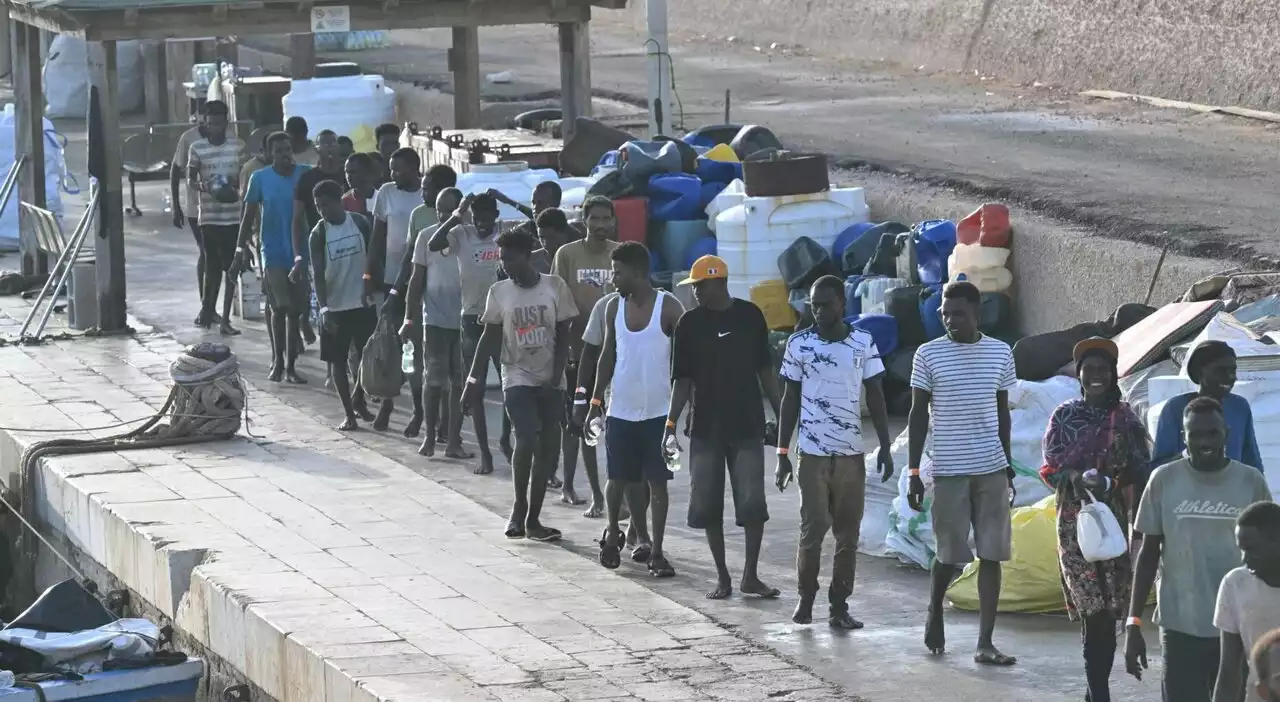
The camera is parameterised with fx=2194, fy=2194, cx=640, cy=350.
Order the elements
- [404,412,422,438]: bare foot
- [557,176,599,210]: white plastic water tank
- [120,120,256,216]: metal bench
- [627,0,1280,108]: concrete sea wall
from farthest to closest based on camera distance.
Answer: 1. [120,120,256,216]: metal bench
2. [627,0,1280,108]: concrete sea wall
3. [557,176,599,210]: white plastic water tank
4. [404,412,422,438]: bare foot

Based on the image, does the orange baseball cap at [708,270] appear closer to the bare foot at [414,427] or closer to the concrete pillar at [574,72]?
the bare foot at [414,427]

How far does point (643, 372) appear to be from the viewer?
9.95 m

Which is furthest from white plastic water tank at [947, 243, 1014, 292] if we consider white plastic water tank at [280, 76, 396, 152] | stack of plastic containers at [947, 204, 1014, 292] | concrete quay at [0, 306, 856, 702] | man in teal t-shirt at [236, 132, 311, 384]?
white plastic water tank at [280, 76, 396, 152]

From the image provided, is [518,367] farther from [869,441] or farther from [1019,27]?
[1019,27]

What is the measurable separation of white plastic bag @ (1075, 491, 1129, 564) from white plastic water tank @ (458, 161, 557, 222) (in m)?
8.10

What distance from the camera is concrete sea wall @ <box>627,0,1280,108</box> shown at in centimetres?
1930

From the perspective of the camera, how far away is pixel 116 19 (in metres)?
16.3

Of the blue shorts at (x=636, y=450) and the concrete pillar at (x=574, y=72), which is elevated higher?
the concrete pillar at (x=574, y=72)

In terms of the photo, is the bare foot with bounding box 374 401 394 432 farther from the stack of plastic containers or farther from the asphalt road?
the asphalt road

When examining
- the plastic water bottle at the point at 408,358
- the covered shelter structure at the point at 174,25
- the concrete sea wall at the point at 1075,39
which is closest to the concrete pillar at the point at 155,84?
the concrete sea wall at the point at 1075,39

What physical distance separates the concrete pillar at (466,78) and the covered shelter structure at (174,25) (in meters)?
2.53

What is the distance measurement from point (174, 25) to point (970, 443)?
32.6ft

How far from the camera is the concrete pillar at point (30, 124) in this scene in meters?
19.0

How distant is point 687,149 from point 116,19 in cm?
435
